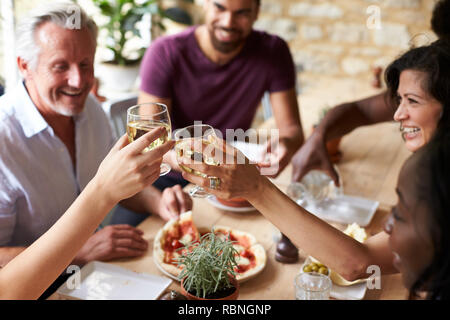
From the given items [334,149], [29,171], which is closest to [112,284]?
[29,171]

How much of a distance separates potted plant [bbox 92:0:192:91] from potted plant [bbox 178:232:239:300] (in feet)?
8.87

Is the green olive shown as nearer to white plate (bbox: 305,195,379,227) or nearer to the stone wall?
white plate (bbox: 305,195,379,227)

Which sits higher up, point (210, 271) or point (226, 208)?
point (210, 271)

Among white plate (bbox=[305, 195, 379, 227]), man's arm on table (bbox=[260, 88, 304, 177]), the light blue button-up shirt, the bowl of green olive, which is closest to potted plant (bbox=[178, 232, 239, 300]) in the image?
the bowl of green olive

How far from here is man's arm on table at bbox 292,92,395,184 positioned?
182 cm

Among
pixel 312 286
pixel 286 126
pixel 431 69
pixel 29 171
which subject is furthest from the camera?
pixel 286 126

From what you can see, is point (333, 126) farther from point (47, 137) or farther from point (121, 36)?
point (121, 36)

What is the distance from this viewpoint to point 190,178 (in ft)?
3.06

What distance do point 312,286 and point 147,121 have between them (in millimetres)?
629

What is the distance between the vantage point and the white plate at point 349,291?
49.7 inches

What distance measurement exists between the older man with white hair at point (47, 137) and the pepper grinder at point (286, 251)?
1.34ft

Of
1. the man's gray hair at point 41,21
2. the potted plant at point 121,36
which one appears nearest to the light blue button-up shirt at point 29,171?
the man's gray hair at point 41,21

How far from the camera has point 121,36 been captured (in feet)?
11.7
